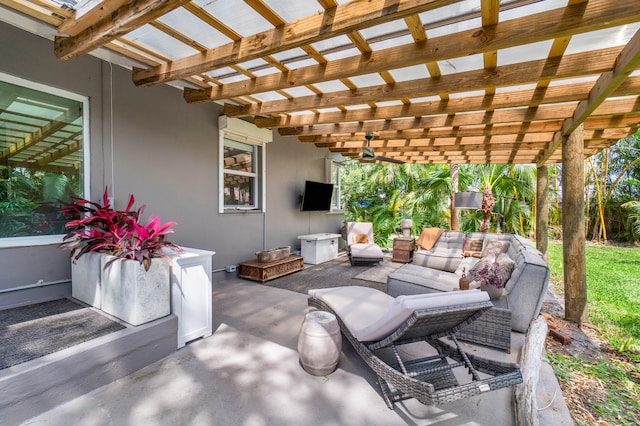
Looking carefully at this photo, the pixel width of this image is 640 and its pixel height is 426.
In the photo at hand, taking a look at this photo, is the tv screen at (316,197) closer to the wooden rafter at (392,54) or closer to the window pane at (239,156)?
the window pane at (239,156)

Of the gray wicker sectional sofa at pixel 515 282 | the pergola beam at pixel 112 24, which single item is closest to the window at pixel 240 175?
the pergola beam at pixel 112 24

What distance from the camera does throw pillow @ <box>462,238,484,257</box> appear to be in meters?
5.75

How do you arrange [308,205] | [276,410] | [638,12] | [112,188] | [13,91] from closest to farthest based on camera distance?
[638,12], [276,410], [13,91], [112,188], [308,205]

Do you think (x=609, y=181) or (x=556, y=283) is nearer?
(x=556, y=283)

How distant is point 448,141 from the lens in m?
5.66

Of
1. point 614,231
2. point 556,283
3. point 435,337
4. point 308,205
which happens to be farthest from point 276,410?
point 614,231

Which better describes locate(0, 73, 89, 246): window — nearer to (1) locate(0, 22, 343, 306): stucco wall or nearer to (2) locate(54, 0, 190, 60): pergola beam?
(1) locate(0, 22, 343, 306): stucco wall

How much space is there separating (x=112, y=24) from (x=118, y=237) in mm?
1802

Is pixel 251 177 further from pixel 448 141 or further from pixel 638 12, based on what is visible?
pixel 638 12

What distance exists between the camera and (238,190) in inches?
221

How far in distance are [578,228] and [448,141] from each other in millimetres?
2677

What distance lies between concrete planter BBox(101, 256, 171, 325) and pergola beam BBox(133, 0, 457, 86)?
196cm

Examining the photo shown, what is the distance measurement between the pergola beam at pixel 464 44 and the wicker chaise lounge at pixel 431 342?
1869mm

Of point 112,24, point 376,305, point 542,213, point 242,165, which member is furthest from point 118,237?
point 542,213
